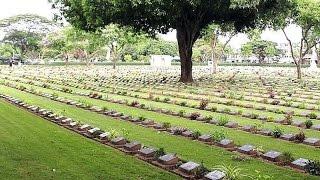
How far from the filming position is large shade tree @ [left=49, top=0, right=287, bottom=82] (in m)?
25.2

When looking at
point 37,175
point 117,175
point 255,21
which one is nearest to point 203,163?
point 117,175

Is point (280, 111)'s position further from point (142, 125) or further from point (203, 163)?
point (203, 163)

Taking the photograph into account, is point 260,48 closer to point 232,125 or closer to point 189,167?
point 232,125

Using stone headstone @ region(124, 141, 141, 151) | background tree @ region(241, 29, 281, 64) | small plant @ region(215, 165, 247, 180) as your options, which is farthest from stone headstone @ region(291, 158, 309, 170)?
background tree @ region(241, 29, 281, 64)

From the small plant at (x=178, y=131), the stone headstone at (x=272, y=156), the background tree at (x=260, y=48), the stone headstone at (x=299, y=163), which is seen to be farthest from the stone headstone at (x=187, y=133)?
the background tree at (x=260, y=48)

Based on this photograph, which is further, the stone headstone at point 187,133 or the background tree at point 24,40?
the background tree at point 24,40

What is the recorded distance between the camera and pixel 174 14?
87.0 feet

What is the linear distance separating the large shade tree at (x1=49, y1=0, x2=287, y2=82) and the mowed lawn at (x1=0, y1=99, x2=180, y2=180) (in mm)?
13713

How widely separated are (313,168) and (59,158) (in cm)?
468

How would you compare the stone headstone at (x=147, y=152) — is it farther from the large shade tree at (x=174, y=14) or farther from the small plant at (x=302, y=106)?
the large shade tree at (x=174, y=14)

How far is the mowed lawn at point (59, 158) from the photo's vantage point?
7.91 metres

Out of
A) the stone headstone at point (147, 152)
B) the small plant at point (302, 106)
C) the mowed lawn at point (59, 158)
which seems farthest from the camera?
the small plant at point (302, 106)

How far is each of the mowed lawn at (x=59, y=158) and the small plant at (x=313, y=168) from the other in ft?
7.71

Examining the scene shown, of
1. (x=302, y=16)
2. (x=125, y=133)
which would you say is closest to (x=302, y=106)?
(x=125, y=133)
